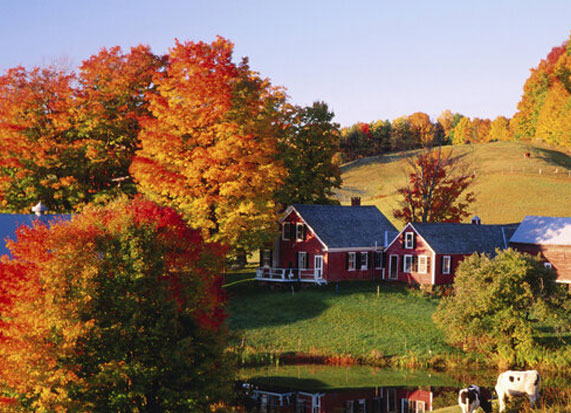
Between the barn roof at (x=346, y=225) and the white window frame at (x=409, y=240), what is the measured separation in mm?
2952

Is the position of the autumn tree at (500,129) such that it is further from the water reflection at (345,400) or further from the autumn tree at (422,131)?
the water reflection at (345,400)

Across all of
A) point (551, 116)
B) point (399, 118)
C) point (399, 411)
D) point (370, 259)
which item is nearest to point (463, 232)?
point (370, 259)

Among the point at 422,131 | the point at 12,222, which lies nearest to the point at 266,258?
the point at 12,222

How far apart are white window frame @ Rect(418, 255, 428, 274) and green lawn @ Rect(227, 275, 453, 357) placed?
3039 mm

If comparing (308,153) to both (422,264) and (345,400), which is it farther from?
(345,400)

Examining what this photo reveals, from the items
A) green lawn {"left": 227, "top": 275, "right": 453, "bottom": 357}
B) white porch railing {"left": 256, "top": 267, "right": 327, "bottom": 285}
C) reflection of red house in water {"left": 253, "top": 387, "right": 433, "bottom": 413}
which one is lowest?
reflection of red house in water {"left": 253, "top": 387, "right": 433, "bottom": 413}

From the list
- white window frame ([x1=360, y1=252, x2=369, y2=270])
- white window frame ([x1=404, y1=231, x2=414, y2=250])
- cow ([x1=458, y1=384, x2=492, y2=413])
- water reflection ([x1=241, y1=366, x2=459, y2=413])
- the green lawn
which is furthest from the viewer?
white window frame ([x1=360, y1=252, x2=369, y2=270])

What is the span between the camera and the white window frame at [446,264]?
54.0 m

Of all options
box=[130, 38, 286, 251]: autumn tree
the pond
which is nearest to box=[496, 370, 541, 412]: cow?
the pond

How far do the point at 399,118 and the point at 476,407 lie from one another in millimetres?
174412

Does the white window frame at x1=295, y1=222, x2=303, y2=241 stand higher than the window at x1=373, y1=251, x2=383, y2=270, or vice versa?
the white window frame at x1=295, y1=222, x2=303, y2=241

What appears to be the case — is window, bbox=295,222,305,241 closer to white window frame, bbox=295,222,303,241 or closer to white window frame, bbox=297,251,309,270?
white window frame, bbox=295,222,303,241

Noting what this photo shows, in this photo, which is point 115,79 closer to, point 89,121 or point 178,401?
point 89,121

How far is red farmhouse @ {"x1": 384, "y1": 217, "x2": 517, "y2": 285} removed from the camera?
5372cm
